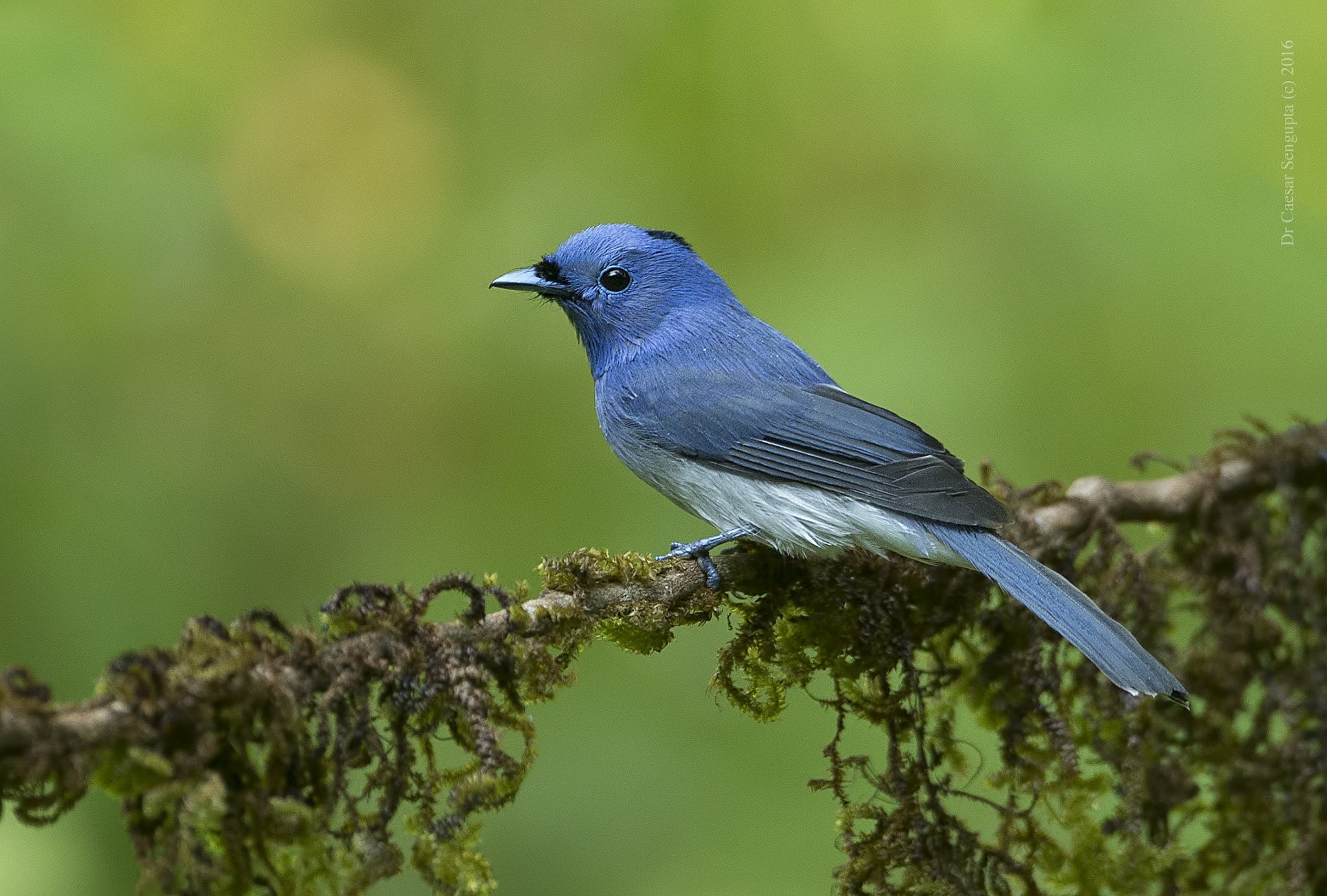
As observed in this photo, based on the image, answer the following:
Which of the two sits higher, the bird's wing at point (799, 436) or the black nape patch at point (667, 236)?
the black nape patch at point (667, 236)

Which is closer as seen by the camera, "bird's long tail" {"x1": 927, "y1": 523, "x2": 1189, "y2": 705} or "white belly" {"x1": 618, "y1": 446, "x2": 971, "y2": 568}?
"bird's long tail" {"x1": 927, "y1": 523, "x2": 1189, "y2": 705}

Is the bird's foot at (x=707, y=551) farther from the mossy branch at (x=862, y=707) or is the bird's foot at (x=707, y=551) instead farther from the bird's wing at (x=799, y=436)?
the bird's wing at (x=799, y=436)

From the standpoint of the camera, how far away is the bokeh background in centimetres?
400

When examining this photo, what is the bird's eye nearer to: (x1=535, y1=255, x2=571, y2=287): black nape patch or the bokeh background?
(x1=535, y1=255, x2=571, y2=287): black nape patch

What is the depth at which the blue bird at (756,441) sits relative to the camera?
2475mm

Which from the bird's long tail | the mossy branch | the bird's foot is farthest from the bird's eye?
the bird's long tail

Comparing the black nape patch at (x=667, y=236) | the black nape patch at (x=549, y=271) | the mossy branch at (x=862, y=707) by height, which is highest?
the black nape patch at (x=667, y=236)

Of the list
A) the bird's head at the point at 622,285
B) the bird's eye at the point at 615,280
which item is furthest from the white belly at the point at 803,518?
the bird's eye at the point at 615,280

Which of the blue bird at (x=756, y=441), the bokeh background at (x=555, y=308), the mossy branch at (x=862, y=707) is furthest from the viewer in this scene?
the bokeh background at (x=555, y=308)

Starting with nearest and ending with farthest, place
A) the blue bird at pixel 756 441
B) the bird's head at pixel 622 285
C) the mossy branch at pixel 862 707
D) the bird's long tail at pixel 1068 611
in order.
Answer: the mossy branch at pixel 862 707
the bird's long tail at pixel 1068 611
the blue bird at pixel 756 441
the bird's head at pixel 622 285

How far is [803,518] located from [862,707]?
465 millimetres

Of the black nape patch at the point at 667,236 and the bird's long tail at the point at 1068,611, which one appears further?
the black nape patch at the point at 667,236

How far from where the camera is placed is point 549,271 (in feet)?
11.7

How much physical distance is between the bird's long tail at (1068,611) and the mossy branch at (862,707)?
26 centimetres
